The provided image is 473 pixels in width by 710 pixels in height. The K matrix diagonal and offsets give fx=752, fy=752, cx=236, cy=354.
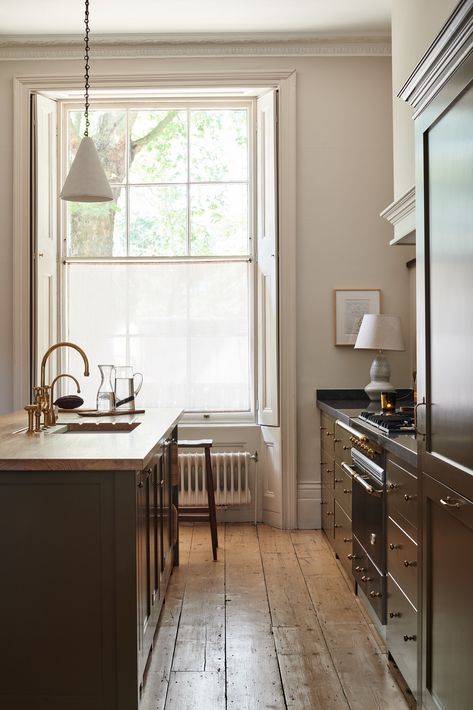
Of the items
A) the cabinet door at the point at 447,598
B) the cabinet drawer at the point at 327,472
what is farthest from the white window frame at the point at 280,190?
the cabinet door at the point at 447,598

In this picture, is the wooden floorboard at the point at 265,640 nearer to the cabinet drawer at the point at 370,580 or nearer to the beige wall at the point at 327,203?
the cabinet drawer at the point at 370,580

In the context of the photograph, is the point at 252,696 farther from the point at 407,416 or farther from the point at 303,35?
the point at 303,35

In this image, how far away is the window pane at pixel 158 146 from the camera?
19.1ft

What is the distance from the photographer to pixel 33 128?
18.1ft

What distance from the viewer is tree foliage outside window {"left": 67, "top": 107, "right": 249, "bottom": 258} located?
581 cm

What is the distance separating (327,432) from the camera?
5.07 meters

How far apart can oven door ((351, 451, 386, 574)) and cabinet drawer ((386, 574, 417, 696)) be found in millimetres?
205

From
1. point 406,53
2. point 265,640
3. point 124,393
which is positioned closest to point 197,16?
point 406,53

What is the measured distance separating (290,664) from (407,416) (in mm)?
1275

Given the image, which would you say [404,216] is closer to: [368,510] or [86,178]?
[368,510]

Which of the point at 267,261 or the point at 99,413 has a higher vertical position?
the point at 267,261

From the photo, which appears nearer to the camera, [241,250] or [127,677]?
[127,677]

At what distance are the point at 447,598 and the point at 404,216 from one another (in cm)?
225

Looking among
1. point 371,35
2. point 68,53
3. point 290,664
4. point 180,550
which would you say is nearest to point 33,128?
point 68,53
